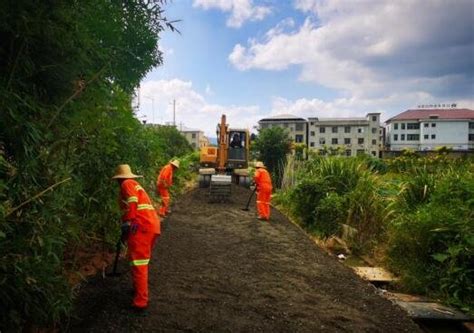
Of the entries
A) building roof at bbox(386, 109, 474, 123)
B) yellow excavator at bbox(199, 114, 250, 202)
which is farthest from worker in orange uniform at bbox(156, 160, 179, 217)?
building roof at bbox(386, 109, 474, 123)

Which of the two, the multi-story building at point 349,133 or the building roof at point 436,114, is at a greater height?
the building roof at point 436,114

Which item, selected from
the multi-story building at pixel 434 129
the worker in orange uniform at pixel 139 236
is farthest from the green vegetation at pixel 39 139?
the multi-story building at pixel 434 129

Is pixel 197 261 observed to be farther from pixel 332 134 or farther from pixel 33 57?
pixel 332 134

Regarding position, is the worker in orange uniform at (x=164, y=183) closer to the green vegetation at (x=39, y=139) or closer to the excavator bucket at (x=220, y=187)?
the excavator bucket at (x=220, y=187)

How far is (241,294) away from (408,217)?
10.1 ft

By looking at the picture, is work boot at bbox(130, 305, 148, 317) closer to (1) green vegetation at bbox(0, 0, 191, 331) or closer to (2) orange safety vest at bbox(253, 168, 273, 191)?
(1) green vegetation at bbox(0, 0, 191, 331)

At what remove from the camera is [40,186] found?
3283mm

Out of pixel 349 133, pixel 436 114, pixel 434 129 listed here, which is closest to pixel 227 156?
pixel 349 133

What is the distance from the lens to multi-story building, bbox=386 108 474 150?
2403 inches

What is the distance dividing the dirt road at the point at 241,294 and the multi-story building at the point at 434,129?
5863cm

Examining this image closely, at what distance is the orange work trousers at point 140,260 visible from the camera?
435 cm

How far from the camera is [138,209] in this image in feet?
14.8

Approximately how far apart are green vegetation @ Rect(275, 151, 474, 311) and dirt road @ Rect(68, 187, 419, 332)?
2.94ft

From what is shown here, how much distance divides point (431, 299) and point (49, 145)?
4.97 meters
